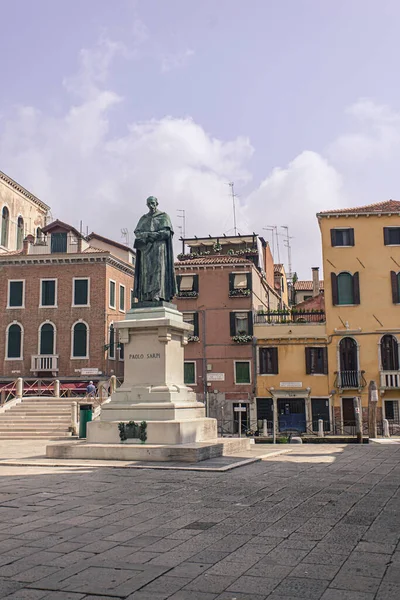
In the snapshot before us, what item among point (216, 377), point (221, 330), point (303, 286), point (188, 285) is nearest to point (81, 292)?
point (188, 285)

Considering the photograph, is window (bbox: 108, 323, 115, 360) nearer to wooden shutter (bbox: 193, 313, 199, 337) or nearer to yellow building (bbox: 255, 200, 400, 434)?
wooden shutter (bbox: 193, 313, 199, 337)

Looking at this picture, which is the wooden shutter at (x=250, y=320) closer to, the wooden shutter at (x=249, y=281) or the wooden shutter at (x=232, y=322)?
the wooden shutter at (x=232, y=322)

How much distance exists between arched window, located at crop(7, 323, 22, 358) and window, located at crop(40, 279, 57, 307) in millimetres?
2322

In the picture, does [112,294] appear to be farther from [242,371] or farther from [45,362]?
[242,371]

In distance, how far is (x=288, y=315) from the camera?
44938 mm

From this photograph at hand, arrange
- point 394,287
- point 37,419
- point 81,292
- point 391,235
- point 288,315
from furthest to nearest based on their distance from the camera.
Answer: point 288,315
point 81,292
point 391,235
point 394,287
point 37,419

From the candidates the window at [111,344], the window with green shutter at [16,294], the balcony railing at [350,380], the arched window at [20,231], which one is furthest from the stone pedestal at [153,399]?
the arched window at [20,231]

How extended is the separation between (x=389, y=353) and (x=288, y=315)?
7460mm

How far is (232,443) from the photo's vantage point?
16797 millimetres

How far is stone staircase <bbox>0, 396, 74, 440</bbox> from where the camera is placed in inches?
1061

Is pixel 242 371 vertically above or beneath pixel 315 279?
beneath

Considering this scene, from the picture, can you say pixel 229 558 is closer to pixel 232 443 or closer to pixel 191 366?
pixel 232 443

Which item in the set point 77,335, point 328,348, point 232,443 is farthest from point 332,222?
point 232,443

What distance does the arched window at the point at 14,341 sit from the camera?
138 feet
